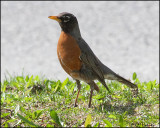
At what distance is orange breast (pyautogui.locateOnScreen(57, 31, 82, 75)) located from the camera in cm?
556

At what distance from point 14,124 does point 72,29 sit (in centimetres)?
172

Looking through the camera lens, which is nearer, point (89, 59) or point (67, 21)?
point (67, 21)

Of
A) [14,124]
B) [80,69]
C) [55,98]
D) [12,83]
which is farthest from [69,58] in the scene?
[12,83]

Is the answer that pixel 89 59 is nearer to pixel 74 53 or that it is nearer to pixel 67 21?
pixel 74 53

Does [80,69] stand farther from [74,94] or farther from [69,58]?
[74,94]

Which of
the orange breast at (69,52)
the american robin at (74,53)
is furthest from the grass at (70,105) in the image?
the orange breast at (69,52)

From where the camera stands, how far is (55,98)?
6.12 metres

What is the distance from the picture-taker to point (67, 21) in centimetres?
559

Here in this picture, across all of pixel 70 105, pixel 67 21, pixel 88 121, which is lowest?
pixel 88 121

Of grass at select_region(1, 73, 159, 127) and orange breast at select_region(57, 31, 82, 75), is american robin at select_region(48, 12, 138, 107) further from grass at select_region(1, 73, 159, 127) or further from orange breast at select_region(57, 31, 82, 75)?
grass at select_region(1, 73, 159, 127)

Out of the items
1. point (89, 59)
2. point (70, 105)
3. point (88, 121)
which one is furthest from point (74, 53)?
point (88, 121)

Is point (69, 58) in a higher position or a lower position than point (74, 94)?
higher

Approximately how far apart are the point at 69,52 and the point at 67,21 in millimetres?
488

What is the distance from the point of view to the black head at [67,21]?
5.51 meters
